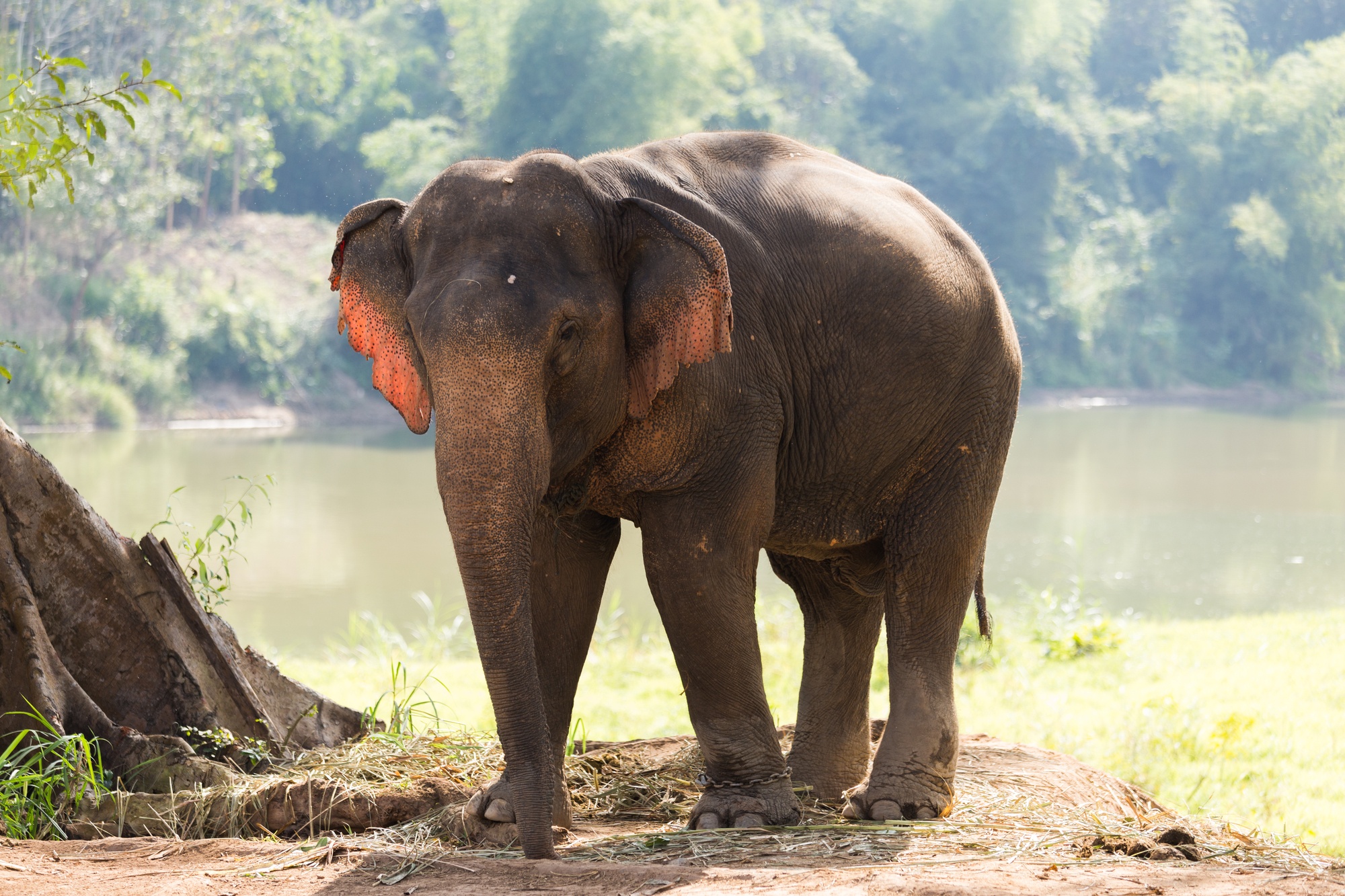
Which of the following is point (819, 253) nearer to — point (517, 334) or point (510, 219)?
point (510, 219)

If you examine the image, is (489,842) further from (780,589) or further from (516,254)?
(780,589)

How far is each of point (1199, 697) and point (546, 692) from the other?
6143mm

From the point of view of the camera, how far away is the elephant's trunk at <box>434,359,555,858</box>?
10.4 ft

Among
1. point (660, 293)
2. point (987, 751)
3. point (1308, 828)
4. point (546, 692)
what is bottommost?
point (1308, 828)

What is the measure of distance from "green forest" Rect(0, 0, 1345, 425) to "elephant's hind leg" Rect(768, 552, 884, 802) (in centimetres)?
2641

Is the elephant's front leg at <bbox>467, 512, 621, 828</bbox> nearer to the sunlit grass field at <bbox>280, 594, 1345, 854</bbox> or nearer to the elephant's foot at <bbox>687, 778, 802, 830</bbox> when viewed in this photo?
the elephant's foot at <bbox>687, 778, 802, 830</bbox>

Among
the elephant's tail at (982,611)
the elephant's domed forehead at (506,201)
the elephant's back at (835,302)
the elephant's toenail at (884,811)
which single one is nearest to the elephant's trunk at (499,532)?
the elephant's domed forehead at (506,201)

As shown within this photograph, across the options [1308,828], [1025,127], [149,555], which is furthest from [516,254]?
[1025,127]

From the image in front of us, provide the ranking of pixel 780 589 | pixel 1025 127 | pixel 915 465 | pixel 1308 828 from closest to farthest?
1. pixel 915 465
2. pixel 1308 828
3. pixel 780 589
4. pixel 1025 127

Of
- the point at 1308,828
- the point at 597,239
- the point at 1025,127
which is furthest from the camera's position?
the point at 1025,127

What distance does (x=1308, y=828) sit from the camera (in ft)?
20.0

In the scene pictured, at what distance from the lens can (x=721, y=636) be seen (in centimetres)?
377

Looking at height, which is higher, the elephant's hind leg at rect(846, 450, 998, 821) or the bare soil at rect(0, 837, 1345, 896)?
the elephant's hind leg at rect(846, 450, 998, 821)

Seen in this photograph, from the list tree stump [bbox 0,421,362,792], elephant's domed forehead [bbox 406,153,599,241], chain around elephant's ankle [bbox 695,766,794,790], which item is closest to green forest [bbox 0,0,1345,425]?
tree stump [bbox 0,421,362,792]
